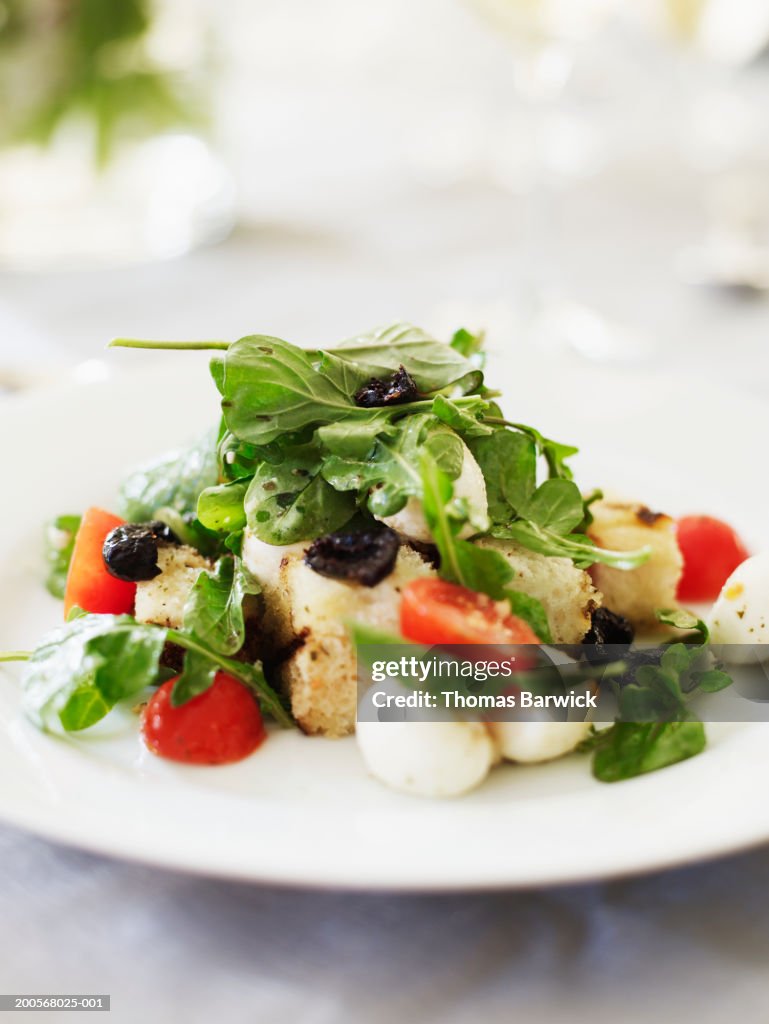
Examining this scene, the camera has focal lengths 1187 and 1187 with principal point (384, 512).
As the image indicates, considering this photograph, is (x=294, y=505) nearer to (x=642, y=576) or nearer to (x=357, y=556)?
(x=357, y=556)

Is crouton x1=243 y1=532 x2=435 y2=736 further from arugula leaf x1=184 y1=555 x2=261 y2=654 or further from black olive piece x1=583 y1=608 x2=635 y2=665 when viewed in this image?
black olive piece x1=583 y1=608 x2=635 y2=665

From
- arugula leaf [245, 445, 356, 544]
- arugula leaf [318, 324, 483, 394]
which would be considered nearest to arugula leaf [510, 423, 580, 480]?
arugula leaf [318, 324, 483, 394]

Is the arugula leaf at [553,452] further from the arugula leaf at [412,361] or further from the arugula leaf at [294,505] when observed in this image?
the arugula leaf at [294,505]

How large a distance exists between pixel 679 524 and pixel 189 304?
85.0 inches

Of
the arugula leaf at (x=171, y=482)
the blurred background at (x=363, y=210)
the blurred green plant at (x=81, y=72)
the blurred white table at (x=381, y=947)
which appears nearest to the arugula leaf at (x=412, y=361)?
the arugula leaf at (x=171, y=482)

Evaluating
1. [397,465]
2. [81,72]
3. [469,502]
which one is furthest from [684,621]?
[81,72]

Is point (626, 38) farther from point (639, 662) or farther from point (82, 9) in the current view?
point (639, 662)

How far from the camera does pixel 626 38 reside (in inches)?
247

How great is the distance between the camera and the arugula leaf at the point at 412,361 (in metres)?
2.06

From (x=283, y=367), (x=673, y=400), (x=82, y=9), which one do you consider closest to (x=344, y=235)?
(x=82, y=9)

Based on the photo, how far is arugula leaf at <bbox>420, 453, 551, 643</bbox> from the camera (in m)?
1.70

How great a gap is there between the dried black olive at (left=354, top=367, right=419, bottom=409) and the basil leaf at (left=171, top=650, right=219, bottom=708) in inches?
20.0

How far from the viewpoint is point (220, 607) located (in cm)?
191

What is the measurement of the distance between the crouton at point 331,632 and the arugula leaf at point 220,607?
94mm
